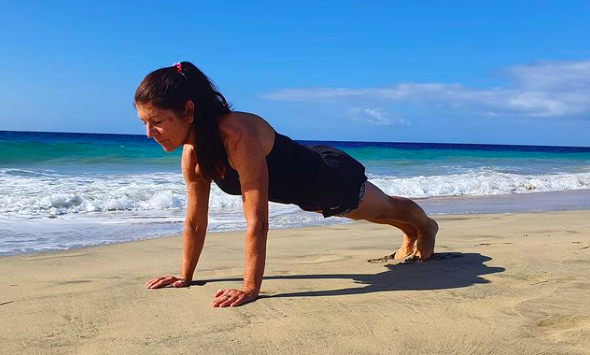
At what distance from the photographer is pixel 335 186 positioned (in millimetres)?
3254

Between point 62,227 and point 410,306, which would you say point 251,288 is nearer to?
point 410,306

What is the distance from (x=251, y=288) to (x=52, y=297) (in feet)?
3.21

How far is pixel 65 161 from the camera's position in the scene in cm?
1930

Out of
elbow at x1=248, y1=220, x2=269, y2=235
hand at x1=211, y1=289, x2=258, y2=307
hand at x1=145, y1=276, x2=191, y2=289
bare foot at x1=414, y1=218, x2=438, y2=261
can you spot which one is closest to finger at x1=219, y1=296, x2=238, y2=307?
hand at x1=211, y1=289, x2=258, y2=307

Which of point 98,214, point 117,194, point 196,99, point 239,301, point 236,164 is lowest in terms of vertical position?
point 98,214

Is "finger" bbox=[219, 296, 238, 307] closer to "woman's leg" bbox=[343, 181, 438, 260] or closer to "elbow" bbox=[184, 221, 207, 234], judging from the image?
"elbow" bbox=[184, 221, 207, 234]

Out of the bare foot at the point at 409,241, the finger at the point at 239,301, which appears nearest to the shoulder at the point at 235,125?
the finger at the point at 239,301

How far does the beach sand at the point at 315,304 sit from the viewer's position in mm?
2209

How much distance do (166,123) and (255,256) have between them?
29.4 inches

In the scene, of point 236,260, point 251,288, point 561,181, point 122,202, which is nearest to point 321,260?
point 236,260

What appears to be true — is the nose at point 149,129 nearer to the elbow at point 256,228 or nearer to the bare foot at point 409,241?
the elbow at point 256,228

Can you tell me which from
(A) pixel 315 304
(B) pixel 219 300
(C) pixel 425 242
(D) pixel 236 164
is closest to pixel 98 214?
(C) pixel 425 242

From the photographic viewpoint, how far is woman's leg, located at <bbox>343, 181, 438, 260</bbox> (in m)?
3.52

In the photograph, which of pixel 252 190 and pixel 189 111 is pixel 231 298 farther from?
pixel 189 111
